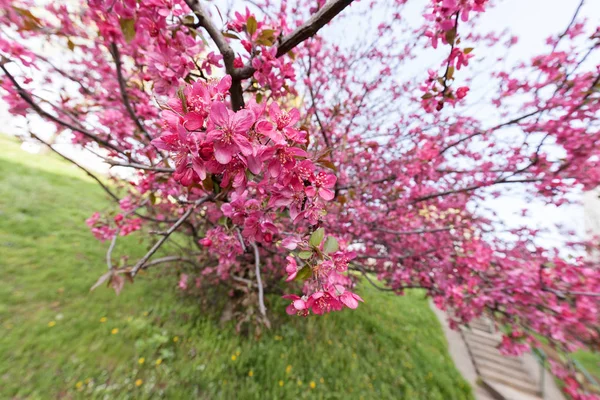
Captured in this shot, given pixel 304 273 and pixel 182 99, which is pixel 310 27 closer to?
pixel 182 99

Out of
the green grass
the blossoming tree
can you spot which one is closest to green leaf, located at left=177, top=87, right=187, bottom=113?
the blossoming tree

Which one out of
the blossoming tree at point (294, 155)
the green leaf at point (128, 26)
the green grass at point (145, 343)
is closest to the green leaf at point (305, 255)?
the blossoming tree at point (294, 155)

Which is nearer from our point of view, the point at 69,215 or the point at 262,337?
the point at 262,337

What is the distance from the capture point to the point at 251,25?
1.26m

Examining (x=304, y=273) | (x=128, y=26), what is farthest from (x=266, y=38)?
Result: (x=304, y=273)

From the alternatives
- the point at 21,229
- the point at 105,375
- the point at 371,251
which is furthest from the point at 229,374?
the point at 21,229

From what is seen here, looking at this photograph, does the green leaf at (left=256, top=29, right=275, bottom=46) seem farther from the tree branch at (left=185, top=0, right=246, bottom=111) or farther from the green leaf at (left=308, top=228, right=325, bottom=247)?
the green leaf at (left=308, top=228, right=325, bottom=247)

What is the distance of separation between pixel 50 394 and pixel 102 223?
192 centimetres

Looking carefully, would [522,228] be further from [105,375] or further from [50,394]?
[50,394]

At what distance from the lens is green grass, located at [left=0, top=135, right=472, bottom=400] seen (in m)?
2.90

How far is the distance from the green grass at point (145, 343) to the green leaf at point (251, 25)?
152 inches

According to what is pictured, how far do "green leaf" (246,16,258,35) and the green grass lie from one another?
3.87 m

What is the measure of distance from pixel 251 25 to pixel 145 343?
4.13 m

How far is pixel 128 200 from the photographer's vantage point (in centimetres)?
272
